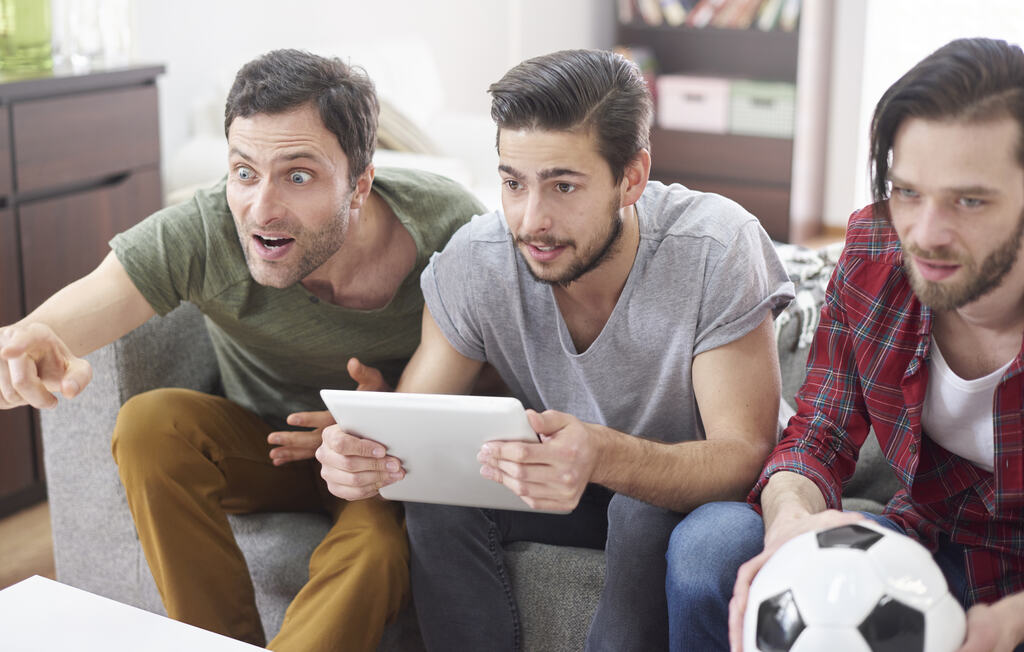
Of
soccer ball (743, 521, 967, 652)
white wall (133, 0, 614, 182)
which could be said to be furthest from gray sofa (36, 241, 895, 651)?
white wall (133, 0, 614, 182)

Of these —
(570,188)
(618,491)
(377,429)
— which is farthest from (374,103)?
(618,491)

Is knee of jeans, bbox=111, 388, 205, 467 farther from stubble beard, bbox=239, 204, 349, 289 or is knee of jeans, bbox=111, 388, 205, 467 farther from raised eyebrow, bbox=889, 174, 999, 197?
raised eyebrow, bbox=889, 174, 999, 197

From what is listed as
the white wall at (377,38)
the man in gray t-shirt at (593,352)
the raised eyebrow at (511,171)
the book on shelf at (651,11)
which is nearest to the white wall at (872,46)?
the book on shelf at (651,11)

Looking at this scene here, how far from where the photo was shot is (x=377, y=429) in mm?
1383

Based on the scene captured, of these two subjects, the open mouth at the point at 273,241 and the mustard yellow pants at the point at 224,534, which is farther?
the open mouth at the point at 273,241

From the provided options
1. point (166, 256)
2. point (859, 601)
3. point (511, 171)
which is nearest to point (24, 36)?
point (166, 256)

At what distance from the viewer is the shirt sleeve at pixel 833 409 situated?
1.38m

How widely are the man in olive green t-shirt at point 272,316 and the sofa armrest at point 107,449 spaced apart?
0.11 m

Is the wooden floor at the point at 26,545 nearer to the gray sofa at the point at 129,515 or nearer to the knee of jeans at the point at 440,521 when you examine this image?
the gray sofa at the point at 129,515

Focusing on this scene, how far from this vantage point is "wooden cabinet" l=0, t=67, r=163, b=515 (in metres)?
2.27

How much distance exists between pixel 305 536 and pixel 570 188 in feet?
2.34

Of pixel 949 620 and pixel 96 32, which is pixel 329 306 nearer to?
pixel 949 620

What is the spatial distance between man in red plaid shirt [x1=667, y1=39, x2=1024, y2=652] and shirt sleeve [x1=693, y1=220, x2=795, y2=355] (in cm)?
9

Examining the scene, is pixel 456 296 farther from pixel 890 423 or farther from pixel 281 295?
pixel 890 423
